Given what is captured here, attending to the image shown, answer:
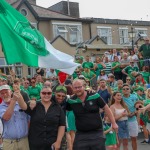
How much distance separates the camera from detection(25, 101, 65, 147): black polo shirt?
5918 millimetres

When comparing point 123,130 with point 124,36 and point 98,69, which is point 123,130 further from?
point 124,36

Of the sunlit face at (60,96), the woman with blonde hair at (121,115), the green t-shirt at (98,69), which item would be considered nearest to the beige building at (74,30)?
the green t-shirt at (98,69)

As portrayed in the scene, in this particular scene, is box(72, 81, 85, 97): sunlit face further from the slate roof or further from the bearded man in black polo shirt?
the slate roof

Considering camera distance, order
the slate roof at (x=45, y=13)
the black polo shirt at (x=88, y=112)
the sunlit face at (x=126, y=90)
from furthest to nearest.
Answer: the slate roof at (x=45, y=13) → the sunlit face at (x=126, y=90) → the black polo shirt at (x=88, y=112)

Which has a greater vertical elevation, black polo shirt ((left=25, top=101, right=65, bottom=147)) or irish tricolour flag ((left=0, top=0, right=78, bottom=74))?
irish tricolour flag ((left=0, top=0, right=78, bottom=74))

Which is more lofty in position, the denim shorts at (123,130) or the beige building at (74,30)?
the beige building at (74,30)

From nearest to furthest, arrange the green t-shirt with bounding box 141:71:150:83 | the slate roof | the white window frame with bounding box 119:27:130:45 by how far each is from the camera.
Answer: the green t-shirt with bounding box 141:71:150:83
the slate roof
the white window frame with bounding box 119:27:130:45

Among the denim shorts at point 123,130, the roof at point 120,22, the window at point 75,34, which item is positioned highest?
the roof at point 120,22

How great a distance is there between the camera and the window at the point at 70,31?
3381 centimetres

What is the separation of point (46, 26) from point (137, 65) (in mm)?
16679

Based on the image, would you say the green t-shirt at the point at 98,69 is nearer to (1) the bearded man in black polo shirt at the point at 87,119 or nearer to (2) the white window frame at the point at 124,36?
(1) the bearded man in black polo shirt at the point at 87,119

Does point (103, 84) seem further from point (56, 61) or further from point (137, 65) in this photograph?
point (137, 65)

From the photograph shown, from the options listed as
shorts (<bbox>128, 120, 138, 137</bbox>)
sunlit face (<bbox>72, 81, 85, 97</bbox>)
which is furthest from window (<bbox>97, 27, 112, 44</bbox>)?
sunlit face (<bbox>72, 81, 85, 97</bbox>)

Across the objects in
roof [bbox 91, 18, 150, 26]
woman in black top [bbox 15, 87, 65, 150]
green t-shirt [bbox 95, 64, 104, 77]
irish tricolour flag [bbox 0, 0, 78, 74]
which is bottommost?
woman in black top [bbox 15, 87, 65, 150]
